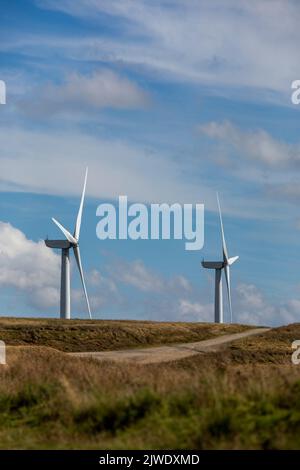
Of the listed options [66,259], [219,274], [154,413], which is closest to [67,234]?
[66,259]

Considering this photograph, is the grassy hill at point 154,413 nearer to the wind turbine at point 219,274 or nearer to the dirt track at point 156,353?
the dirt track at point 156,353

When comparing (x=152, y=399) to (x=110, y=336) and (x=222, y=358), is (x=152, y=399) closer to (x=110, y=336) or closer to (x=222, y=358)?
(x=222, y=358)

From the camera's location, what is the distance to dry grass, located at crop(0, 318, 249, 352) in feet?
253

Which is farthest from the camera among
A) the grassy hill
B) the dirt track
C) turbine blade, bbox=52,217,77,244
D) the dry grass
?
turbine blade, bbox=52,217,77,244

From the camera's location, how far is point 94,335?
8019 cm

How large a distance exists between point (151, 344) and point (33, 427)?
59135mm

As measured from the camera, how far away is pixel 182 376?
78.3 ft

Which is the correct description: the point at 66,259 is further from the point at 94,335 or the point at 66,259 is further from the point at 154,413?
the point at 154,413

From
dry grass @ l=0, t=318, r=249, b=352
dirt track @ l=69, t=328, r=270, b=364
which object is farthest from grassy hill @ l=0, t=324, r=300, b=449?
dry grass @ l=0, t=318, r=249, b=352

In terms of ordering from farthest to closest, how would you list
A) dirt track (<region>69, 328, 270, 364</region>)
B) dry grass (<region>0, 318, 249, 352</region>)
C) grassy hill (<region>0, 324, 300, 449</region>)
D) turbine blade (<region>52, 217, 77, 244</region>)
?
turbine blade (<region>52, 217, 77, 244</region>)
dry grass (<region>0, 318, 249, 352</region>)
dirt track (<region>69, 328, 270, 364</region>)
grassy hill (<region>0, 324, 300, 449</region>)

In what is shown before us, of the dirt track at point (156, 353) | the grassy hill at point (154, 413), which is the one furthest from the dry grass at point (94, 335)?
the grassy hill at point (154, 413)

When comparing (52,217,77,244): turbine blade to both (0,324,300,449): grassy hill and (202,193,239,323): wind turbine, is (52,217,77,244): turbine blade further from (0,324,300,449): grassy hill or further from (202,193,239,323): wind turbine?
(0,324,300,449): grassy hill

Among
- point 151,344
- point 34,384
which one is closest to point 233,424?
point 34,384
